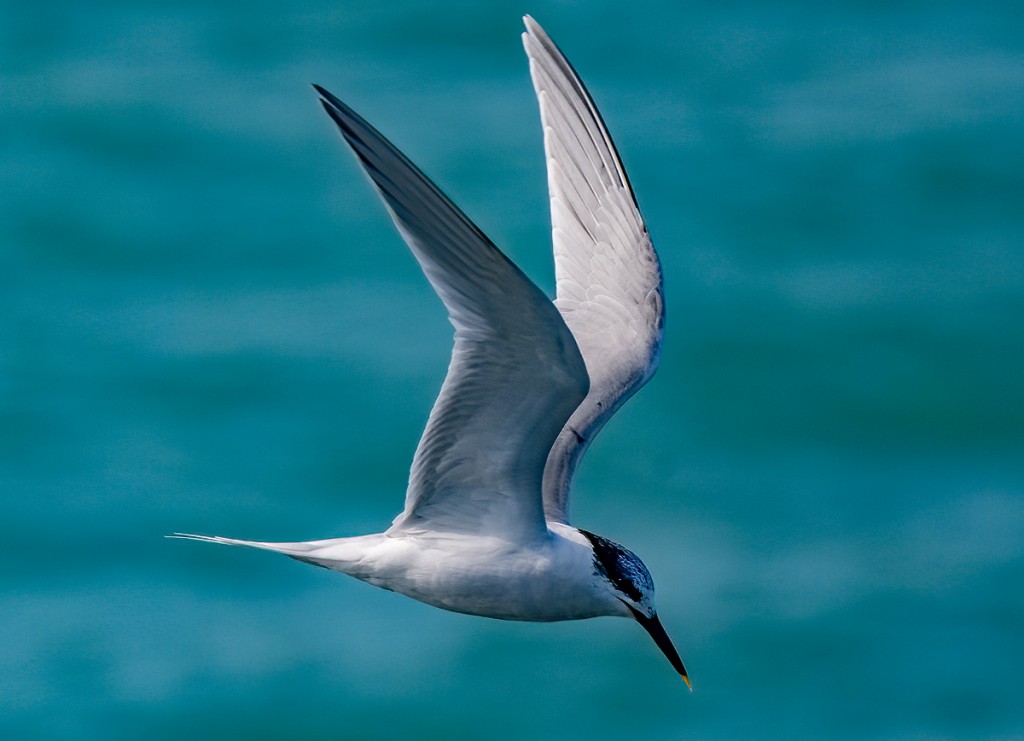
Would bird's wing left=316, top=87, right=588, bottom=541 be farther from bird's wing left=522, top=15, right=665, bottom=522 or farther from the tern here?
bird's wing left=522, top=15, right=665, bottom=522

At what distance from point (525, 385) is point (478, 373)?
0.16m

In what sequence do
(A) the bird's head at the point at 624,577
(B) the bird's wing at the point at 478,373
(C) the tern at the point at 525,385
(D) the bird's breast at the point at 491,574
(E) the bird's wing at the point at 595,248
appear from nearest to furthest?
(B) the bird's wing at the point at 478,373 < (C) the tern at the point at 525,385 < (D) the bird's breast at the point at 491,574 < (A) the bird's head at the point at 624,577 < (E) the bird's wing at the point at 595,248

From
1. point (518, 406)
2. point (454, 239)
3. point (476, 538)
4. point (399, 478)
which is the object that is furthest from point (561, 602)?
point (399, 478)

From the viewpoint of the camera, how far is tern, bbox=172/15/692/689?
4.93 metres

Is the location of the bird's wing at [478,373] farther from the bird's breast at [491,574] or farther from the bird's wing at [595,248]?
the bird's wing at [595,248]

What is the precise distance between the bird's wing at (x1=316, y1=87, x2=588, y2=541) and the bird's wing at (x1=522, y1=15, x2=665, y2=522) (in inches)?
33.2

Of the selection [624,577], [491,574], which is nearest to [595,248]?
[624,577]

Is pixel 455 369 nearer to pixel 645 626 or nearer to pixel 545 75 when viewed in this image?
pixel 645 626

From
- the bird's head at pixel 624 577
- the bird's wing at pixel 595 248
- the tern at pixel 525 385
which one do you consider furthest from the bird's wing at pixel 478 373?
the bird's wing at pixel 595 248

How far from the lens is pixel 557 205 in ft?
22.7

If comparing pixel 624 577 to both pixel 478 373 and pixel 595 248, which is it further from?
pixel 595 248

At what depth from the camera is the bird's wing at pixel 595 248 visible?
657 centimetres

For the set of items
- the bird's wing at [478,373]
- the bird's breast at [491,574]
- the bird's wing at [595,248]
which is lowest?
the bird's breast at [491,574]

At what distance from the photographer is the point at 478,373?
5234 millimetres
